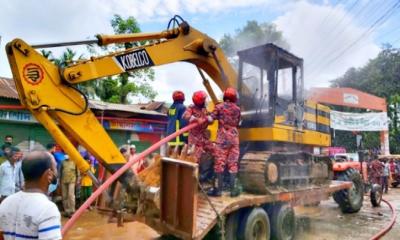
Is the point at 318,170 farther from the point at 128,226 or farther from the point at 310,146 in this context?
the point at 128,226

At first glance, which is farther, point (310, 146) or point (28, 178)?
point (310, 146)

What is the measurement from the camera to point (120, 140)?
14.5 metres

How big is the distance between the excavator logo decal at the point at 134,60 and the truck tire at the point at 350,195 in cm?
714

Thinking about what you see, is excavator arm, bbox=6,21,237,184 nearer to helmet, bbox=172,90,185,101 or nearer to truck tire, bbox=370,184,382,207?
helmet, bbox=172,90,185,101

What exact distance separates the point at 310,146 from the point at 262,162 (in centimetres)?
→ 246

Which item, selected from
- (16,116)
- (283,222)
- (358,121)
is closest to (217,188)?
(283,222)

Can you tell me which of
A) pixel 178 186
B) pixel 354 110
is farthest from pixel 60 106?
pixel 354 110

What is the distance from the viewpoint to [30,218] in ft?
7.74

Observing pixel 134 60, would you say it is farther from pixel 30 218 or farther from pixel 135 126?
pixel 135 126

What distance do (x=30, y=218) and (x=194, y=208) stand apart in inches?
100

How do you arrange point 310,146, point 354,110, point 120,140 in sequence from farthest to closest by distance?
point 354,110
point 120,140
point 310,146

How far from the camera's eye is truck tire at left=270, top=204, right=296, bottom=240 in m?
6.64

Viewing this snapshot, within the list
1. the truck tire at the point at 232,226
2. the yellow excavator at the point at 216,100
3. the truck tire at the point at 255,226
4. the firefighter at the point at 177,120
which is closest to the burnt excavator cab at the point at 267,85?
the yellow excavator at the point at 216,100

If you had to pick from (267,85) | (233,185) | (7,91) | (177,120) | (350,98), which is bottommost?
(233,185)
